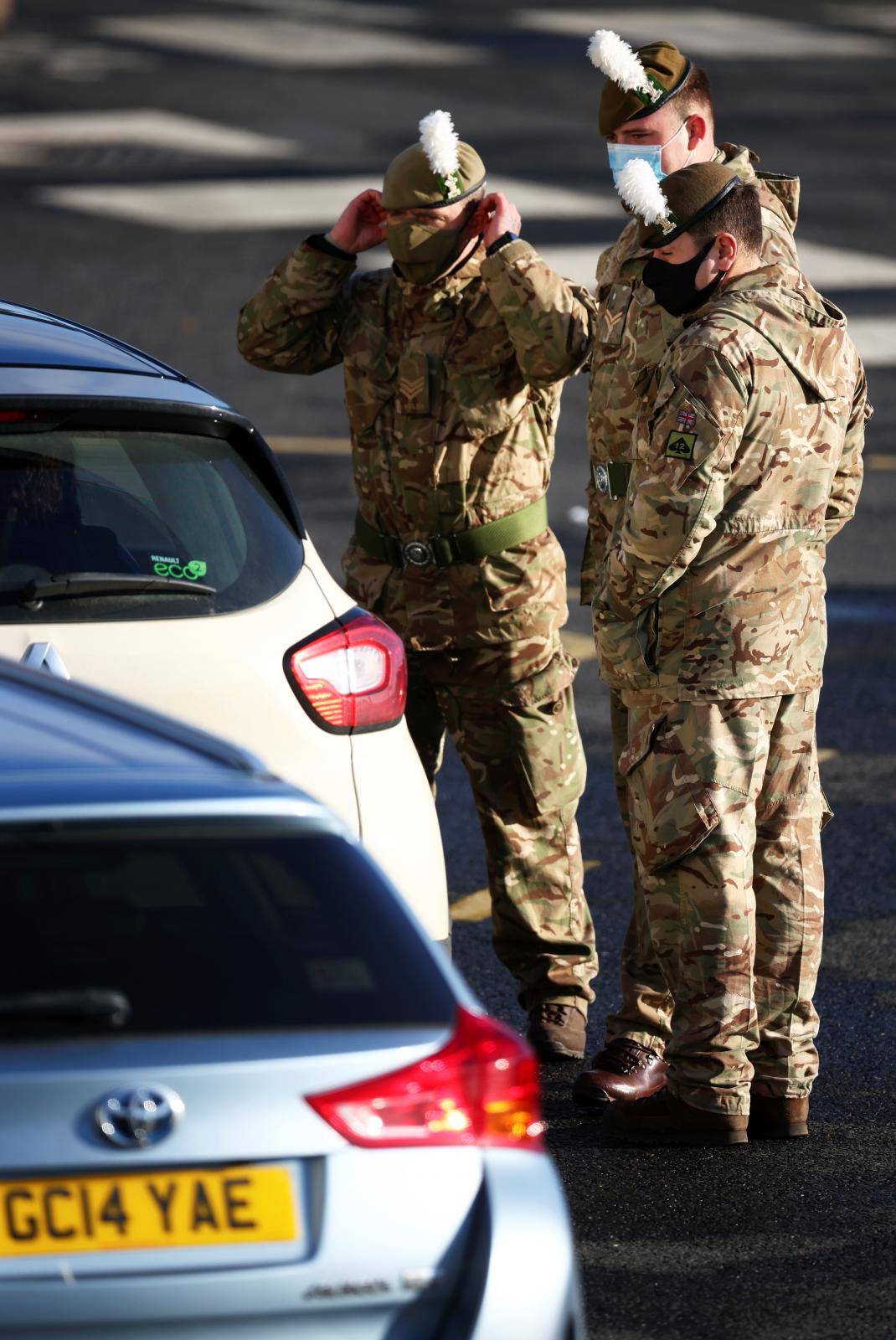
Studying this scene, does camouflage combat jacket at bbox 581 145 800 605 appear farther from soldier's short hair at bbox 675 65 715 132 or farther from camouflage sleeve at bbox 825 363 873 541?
camouflage sleeve at bbox 825 363 873 541

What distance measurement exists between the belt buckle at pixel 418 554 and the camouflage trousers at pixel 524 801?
0.23 metres

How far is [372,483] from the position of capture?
5.58 meters

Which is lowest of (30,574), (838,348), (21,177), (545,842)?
(545,842)

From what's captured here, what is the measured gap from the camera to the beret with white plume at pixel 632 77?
16.8 feet

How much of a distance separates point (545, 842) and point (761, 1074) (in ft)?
2.99

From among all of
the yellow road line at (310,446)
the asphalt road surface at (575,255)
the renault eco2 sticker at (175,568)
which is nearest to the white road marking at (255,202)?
the asphalt road surface at (575,255)

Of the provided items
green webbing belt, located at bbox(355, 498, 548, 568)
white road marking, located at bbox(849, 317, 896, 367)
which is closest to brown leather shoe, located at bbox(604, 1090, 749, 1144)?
green webbing belt, located at bbox(355, 498, 548, 568)

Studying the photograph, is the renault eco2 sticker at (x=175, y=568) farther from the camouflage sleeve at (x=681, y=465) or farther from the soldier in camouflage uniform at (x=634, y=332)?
the soldier in camouflage uniform at (x=634, y=332)

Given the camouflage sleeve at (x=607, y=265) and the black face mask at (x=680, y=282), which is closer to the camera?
the black face mask at (x=680, y=282)

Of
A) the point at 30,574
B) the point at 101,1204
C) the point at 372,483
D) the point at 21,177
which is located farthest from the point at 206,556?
the point at 21,177

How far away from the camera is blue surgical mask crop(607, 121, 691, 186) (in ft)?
16.9

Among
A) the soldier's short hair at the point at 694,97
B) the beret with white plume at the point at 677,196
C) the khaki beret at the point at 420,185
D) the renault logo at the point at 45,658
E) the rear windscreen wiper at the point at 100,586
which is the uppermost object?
the soldier's short hair at the point at 694,97

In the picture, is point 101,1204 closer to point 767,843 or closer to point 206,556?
point 206,556

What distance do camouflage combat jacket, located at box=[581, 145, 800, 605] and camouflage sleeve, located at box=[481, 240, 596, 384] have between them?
0.08m
